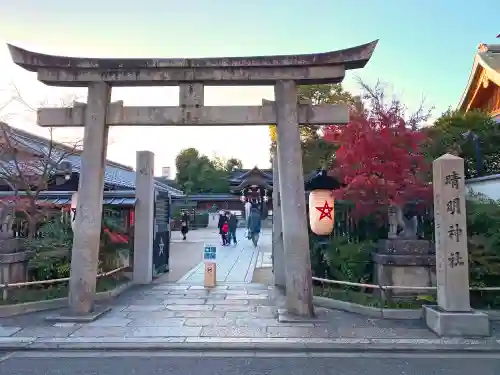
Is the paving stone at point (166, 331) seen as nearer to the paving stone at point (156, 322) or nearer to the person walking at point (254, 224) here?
the paving stone at point (156, 322)

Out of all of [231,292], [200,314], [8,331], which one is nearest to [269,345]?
[200,314]

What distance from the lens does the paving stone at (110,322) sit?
7594 millimetres

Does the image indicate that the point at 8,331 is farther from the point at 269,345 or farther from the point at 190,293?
the point at 269,345

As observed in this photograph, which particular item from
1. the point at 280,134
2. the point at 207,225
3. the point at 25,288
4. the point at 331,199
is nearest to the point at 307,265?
the point at 331,199

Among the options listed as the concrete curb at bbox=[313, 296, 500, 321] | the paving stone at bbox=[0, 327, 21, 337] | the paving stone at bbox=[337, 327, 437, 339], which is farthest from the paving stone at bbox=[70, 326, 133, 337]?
the concrete curb at bbox=[313, 296, 500, 321]

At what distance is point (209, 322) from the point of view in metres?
7.84

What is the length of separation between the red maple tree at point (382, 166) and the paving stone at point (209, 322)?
157 inches

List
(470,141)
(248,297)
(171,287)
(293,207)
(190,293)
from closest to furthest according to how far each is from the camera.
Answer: (293,207)
(248,297)
(190,293)
(171,287)
(470,141)

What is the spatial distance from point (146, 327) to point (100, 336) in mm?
867

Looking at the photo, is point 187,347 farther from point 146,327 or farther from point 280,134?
point 280,134

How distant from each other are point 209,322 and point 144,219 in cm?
520

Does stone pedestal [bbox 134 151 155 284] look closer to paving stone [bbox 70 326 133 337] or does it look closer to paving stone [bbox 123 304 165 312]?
paving stone [bbox 123 304 165 312]

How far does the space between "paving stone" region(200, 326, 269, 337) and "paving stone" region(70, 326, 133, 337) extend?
4.57ft

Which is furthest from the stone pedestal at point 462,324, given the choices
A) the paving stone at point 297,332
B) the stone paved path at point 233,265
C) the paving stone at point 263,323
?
the stone paved path at point 233,265
